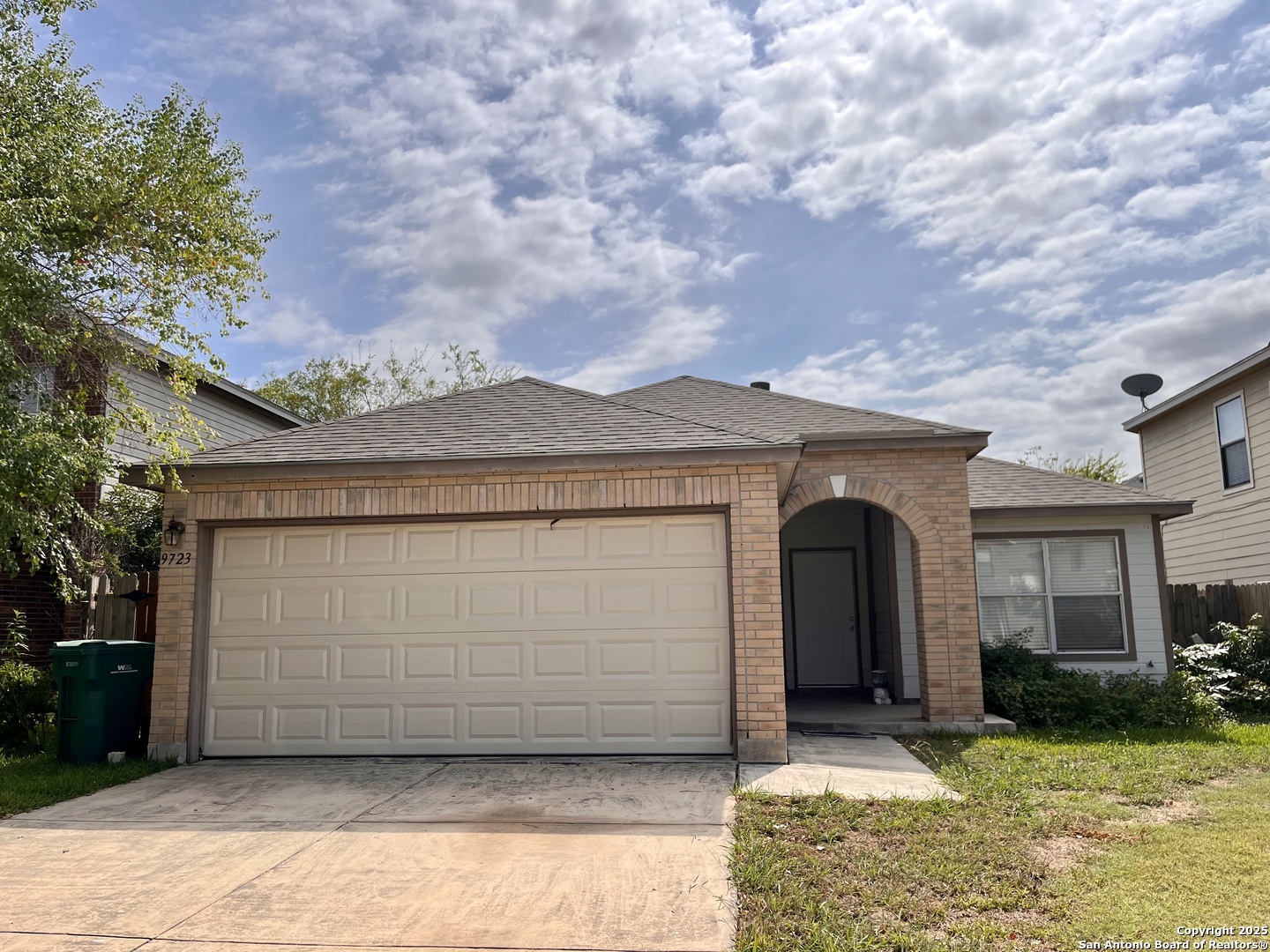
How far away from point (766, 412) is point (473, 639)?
609 cm

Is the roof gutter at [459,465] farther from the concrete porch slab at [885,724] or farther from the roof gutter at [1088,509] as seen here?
the roof gutter at [1088,509]

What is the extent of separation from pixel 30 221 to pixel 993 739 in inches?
441

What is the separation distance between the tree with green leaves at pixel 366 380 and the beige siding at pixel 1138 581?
66.7 ft

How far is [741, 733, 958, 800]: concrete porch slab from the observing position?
6.91 m

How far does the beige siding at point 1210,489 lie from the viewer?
48.7ft

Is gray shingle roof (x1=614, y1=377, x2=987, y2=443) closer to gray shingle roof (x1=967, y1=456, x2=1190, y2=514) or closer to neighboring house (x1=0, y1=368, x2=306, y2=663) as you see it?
gray shingle roof (x1=967, y1=456, x2=1190, y2=514)

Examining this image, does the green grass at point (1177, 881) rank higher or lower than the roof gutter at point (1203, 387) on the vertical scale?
lower

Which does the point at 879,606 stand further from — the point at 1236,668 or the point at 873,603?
the point at 1236,668

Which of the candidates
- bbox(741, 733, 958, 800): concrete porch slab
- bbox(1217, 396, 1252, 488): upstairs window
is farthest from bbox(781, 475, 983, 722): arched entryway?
bbox(1217, 396, 1252, 488): upstairs window

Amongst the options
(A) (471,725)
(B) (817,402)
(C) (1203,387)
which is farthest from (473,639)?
(C) (1203,387)

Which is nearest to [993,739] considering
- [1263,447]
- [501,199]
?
[1263,447]

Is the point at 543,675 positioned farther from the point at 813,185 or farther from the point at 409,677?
the point at 813,185

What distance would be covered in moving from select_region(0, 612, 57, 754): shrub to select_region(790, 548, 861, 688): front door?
10.2m

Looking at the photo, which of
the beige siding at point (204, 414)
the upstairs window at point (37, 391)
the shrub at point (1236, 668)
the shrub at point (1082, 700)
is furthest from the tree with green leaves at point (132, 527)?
the shrub at point (1236, 668)
